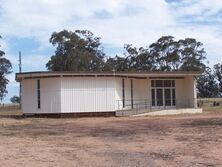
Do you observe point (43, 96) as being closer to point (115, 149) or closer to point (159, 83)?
point (159, 83)

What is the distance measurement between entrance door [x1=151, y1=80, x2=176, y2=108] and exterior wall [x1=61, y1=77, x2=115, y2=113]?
6322 millimetres

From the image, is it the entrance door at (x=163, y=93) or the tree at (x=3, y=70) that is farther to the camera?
the tree at (x=3, y=70)

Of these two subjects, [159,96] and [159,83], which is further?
[159,96]

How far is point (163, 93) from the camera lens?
4781 centimetres

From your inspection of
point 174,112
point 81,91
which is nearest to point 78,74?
point 81,91

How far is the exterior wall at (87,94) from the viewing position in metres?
41.1

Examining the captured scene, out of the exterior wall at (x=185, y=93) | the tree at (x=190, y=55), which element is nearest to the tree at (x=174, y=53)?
the tree at (x=190, y=55)

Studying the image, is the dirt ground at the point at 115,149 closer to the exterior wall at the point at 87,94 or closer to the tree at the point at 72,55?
the exterior wall at the point at 87,94

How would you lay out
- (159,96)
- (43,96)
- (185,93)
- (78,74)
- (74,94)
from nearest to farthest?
(78,74), (74,94), (43,96), (159,96), (185,93)

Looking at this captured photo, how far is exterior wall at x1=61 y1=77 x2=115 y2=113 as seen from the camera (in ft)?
135

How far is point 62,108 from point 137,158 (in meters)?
25.8

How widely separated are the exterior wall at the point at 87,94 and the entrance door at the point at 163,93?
6322 mm

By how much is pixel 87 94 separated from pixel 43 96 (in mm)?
3447

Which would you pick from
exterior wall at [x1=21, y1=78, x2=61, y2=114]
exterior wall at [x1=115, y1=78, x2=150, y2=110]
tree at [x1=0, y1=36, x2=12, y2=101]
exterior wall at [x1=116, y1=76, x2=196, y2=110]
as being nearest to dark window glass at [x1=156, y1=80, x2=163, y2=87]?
exterior wall at [x1=116, y1=76, x2=196, y2=110]
